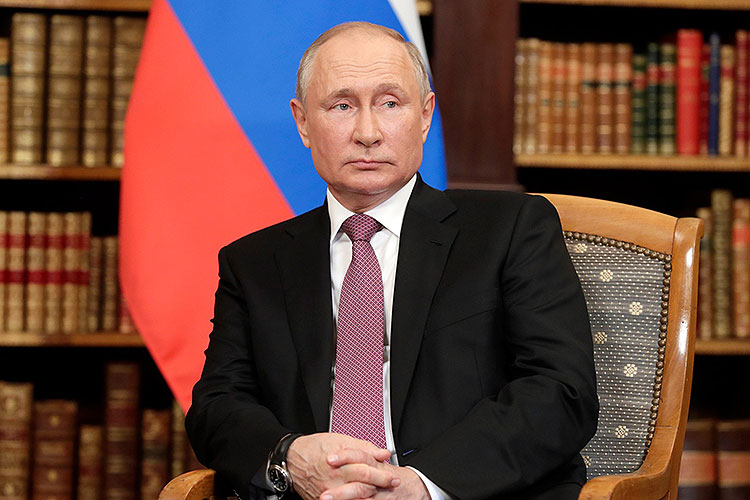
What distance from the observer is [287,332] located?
1583 millimetres

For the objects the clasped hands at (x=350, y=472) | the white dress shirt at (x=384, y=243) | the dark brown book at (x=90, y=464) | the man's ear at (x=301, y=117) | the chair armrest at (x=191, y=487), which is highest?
the man's ear at (x=301, y=117)

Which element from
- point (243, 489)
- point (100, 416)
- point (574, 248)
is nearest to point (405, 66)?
point (574, 248)

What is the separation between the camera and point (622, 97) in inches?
106

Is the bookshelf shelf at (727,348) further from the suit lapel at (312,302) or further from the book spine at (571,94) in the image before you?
the suit lapel at (312,302)

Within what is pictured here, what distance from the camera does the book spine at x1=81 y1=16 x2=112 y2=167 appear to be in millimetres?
2631

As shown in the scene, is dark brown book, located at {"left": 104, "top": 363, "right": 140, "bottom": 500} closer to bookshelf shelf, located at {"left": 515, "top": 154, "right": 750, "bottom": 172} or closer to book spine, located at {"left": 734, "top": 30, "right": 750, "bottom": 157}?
bookshelf shelf, located at {"left": 515, "top": 154, "right": 750, "bottom": 172}

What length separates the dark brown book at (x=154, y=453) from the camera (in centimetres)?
264

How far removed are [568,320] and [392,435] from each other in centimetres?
33

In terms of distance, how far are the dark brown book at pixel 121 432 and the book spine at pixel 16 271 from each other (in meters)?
0.29

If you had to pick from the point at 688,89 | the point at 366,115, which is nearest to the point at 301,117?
the point at 366,115

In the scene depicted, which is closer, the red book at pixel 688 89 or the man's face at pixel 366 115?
the man's face at pixel 366 115

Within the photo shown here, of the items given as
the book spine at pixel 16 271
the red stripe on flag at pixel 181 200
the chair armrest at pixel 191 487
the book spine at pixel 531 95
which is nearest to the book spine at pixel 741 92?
the book spine at pixel 531 95

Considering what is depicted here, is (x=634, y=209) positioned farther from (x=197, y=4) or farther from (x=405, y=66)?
(x=197, y=4)

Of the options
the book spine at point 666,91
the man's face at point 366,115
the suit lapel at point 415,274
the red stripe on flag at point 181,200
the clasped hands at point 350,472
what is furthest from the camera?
the book spine at point 666,91
